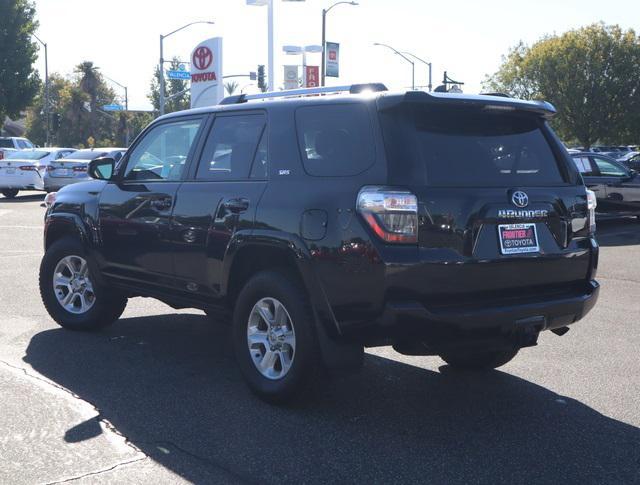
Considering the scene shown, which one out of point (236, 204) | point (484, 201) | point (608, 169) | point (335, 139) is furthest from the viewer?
point (608, 169)

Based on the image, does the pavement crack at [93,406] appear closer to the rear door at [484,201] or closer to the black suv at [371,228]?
the black suv at [371,228]

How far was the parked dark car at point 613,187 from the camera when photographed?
17.2m

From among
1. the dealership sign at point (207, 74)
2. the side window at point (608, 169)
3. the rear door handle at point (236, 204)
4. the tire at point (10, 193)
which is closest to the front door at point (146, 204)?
the rear door handle at point (236, 204)

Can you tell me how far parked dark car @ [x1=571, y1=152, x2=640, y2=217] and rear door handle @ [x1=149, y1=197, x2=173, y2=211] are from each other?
12.8 meters

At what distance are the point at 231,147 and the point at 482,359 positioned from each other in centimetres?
236

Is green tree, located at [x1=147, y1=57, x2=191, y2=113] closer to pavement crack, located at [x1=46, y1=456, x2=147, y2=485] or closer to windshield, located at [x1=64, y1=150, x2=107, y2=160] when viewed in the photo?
windshield, located at [x1=64, y1=150, x2=107, y2=160]

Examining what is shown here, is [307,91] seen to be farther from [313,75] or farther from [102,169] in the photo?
[313,75]

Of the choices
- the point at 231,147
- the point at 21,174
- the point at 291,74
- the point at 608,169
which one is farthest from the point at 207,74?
the point at 231,147

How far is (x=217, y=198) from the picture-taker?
222 inches

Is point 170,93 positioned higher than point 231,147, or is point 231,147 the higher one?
point 170,93

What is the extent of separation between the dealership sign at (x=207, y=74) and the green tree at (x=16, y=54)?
19.1 metres

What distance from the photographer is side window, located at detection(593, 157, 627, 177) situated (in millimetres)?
17344

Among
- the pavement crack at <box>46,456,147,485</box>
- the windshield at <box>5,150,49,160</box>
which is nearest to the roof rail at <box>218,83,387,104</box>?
the pavement crack at <box>46,456,147,485</box>

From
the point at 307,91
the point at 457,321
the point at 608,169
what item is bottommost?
the point at 457,321
